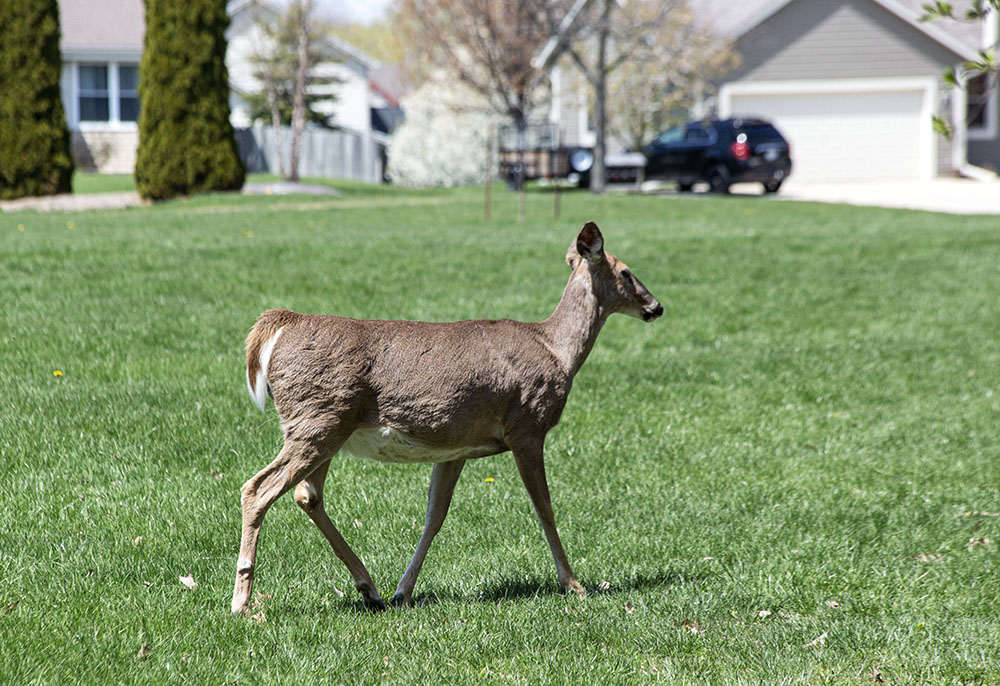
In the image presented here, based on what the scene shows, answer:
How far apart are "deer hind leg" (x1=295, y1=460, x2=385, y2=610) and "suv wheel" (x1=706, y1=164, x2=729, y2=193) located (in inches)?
1021

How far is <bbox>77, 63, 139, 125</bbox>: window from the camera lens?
3834 cm

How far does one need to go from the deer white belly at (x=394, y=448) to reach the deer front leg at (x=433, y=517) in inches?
7.7

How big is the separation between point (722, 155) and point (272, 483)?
2634 cm

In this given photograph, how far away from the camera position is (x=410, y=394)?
13.8 ft

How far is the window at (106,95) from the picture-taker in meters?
38.3

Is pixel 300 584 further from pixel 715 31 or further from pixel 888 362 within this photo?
pixel 715 31

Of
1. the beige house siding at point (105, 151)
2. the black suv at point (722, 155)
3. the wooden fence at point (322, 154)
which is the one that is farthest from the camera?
the wooden fence at point (322, 154)

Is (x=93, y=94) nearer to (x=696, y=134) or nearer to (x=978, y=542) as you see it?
(x=696, y=134)

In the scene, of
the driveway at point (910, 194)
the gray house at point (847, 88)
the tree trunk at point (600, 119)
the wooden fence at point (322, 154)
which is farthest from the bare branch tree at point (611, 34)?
the wooden fence at point (322, 154)

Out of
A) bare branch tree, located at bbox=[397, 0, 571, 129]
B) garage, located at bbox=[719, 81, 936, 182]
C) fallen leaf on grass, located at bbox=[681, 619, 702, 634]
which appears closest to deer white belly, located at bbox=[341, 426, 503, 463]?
fallen leaf on grass, located at bbox=[681, 619, 702, 634]

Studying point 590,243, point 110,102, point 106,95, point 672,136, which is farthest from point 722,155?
point 590,243

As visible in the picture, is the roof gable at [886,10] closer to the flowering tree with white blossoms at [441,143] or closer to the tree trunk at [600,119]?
the tree trunk at [600,119]

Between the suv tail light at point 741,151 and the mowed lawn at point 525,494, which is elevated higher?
the suv tail light at point 741,151

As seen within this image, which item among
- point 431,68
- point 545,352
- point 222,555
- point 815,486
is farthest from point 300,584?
point 431,68
